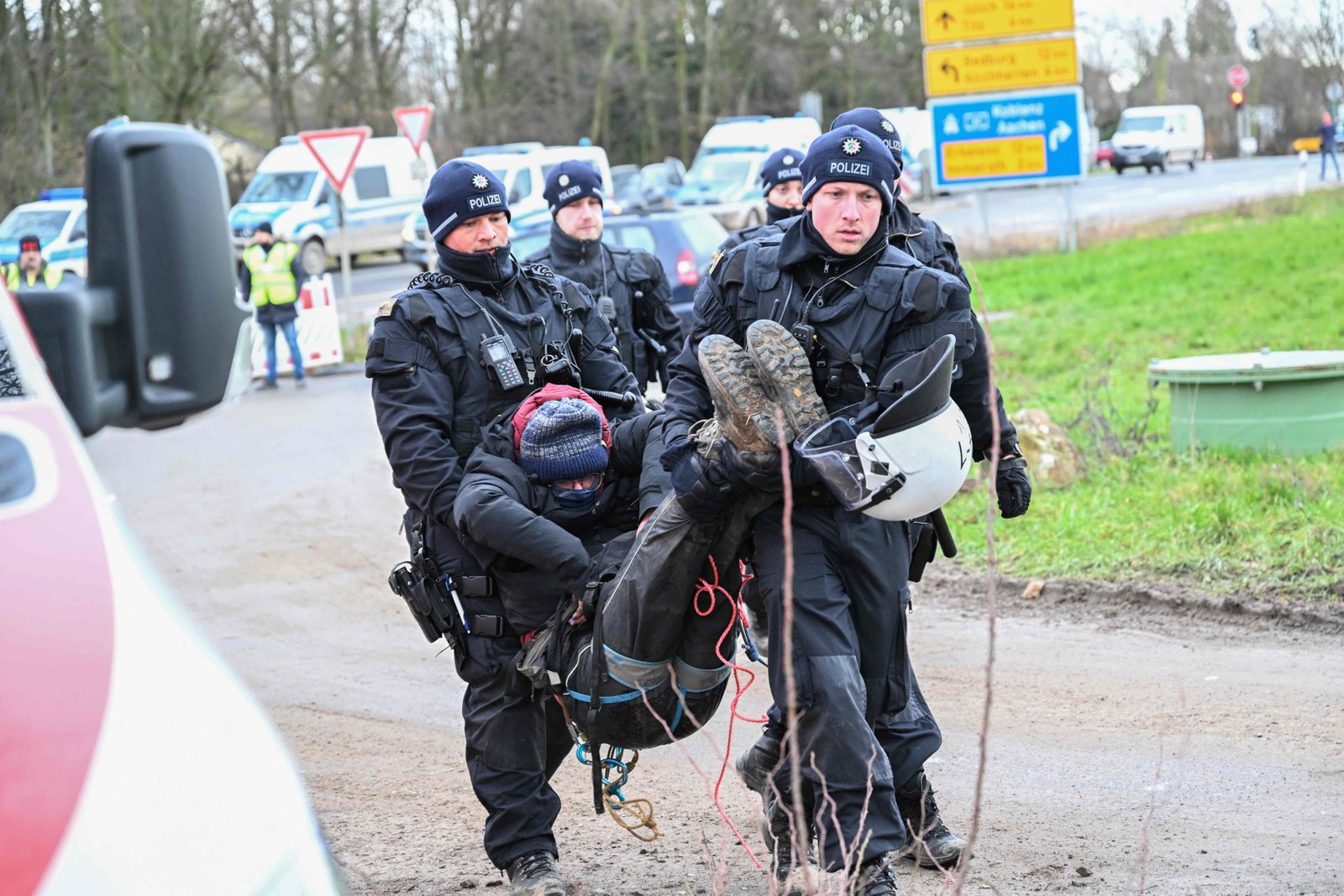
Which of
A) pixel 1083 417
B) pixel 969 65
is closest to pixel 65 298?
pixel 1083 417

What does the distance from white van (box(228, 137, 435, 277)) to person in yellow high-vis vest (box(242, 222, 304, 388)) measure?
11179 mm

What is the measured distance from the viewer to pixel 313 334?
1800cm

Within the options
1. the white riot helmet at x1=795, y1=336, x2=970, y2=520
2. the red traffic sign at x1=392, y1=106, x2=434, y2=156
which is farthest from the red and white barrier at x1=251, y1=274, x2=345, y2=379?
the white riot helmet at x1=795, y1=336, x2=970, y2=520

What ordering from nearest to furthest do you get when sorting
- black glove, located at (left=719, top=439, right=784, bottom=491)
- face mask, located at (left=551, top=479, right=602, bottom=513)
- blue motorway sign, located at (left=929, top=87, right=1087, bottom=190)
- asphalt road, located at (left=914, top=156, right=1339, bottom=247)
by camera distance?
black glove, located at (left=719, top=439, right=784, bottom=491) → face mask, located at (left=551, top=479, right=602, bottom=513) → blue motorway sign, located at (left=929, top=87, right=1087, bottom=190) → asphalt road, located at (left=914, top=156, right=1339, bottom=247)

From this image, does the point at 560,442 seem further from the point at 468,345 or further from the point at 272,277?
the point at 272,277

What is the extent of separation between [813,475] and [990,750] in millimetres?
1955

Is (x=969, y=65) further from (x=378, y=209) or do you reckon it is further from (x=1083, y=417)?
(x=378, y=209)

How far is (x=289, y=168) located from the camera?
30.2 metres

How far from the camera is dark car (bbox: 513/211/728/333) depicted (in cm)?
1457

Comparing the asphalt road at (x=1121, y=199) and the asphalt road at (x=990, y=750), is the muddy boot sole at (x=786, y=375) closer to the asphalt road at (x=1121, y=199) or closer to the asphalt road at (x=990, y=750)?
the asphalt road at (x=990, y=750)

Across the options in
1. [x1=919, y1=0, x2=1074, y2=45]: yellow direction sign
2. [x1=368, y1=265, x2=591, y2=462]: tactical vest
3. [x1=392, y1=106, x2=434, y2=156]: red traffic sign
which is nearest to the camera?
[x1=368, y1=265, x2=591, y2=462]: tactical vest

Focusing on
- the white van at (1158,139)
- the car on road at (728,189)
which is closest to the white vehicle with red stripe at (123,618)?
the car on road at (728,189)

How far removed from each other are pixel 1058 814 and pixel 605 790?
143 centimetres

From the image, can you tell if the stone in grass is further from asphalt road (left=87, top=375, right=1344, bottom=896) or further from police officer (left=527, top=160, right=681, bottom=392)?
police officer (left=527, top=160, right=681, bottom=392)
